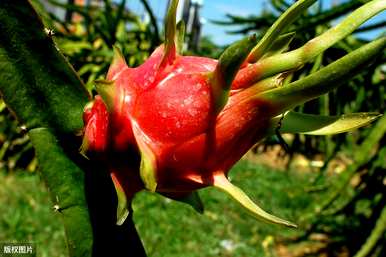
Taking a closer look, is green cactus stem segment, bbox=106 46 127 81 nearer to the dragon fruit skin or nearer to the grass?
the dragon fruit skin

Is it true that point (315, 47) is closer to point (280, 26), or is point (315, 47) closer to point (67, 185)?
point (280, 26)

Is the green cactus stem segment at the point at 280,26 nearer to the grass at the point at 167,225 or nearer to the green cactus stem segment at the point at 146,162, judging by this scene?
the green cactus stem segment at the point at 146,162

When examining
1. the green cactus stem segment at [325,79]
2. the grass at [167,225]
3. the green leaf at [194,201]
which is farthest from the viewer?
the grass at [167,225]

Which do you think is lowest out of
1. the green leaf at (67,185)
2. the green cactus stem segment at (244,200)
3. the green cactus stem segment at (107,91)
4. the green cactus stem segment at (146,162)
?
the green leaf at (67,185)

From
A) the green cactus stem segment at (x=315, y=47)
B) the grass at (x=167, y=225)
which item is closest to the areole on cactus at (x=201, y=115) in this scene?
the green cactus stem segment at (x=315, y=47)

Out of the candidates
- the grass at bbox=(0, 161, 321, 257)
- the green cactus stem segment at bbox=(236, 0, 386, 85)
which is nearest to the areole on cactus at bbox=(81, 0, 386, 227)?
the green cactus stem segment at bbox=(236, 0, 386, 85)

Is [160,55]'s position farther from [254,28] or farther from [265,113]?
[254,28]

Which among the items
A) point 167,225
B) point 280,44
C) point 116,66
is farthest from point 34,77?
point 167,225
